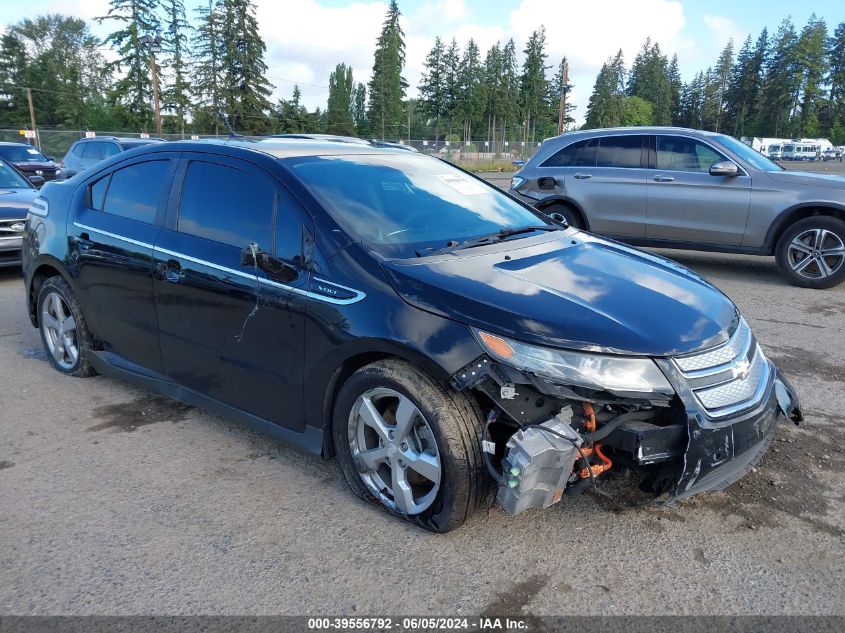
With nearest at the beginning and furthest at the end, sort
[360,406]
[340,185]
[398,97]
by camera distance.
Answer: [360,406] < [340,185] < [398,97]

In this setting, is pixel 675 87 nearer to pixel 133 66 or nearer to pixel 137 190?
pixel 133 66


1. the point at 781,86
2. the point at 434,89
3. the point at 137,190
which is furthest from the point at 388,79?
the point at 137,190

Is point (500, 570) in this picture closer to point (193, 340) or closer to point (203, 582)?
point (203, 582)

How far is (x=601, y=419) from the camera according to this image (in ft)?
8.59

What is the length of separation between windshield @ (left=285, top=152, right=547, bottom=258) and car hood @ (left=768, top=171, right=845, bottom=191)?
5.13 m

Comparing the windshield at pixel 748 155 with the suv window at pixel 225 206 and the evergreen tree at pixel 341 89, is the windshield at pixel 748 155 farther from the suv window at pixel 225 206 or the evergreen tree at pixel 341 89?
the evergreen tree at pixel 341 89

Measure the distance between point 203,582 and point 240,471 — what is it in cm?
94

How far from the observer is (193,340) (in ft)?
12.1

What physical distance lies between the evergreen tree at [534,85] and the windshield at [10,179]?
302 feet

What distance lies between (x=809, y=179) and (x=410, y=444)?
710 centimetres

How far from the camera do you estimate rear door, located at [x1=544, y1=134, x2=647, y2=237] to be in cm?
879

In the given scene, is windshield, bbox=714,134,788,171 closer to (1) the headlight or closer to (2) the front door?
(1) the headlight

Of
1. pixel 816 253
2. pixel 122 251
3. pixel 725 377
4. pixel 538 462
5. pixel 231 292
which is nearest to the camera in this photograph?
pixel 538 462

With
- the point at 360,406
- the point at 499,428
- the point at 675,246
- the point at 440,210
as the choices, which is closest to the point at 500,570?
the point at 499,428
